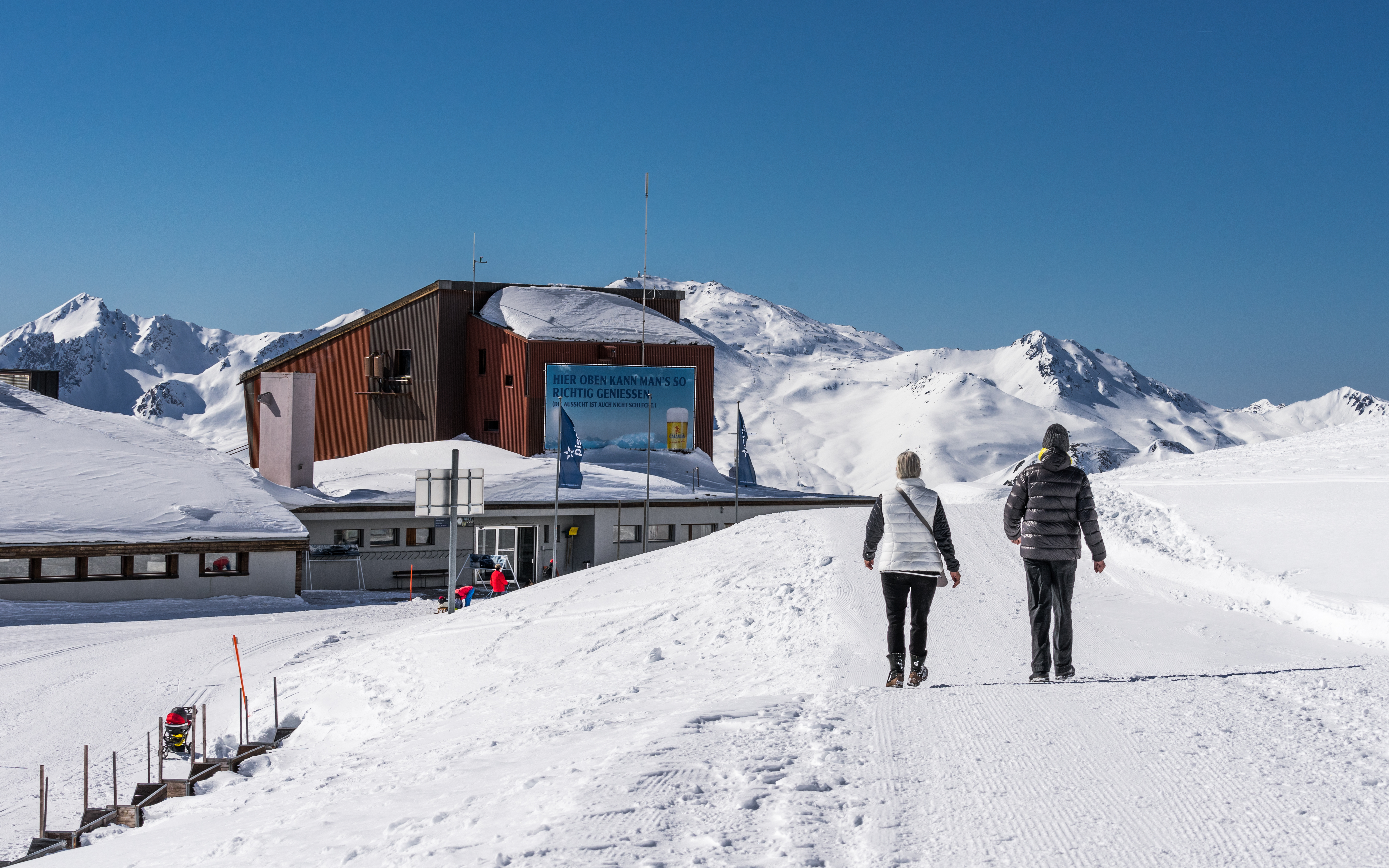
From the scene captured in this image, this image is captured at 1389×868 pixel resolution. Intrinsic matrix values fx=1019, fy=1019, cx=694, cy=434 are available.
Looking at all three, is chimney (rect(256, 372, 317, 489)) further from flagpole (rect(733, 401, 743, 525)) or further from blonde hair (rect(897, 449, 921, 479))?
blonde hair (rect(897, 449, 921, 479))

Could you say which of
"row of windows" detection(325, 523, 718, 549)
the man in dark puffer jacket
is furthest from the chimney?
the man in dark puffer jacket

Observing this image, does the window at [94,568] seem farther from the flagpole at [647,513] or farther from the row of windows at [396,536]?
the flagpole at [647,513]

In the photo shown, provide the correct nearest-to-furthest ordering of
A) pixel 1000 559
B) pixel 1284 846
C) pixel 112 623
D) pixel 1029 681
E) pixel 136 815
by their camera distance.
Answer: pixel 1284 846 < pixel 1029 681 < pixel 136 815 < pixel 1000 559 < pixel 112 623

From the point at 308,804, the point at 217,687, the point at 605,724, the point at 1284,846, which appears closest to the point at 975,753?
the point at 1284,846

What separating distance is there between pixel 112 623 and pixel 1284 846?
71.0 ft

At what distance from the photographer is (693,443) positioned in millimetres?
41750

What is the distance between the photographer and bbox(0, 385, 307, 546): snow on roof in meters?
22.8

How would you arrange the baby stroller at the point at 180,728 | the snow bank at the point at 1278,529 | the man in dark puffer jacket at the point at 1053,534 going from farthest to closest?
the baby stroller at the point at 180,728, the snow bank at the point at 1278,529, the man in dark puffer jacket at the point at 1053,534

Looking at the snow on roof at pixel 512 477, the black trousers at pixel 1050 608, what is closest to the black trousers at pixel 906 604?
the black trousers at pixel 1050 608

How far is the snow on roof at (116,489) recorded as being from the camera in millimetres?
22844

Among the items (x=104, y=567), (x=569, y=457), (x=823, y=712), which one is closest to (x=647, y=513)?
(x=569, y=457)

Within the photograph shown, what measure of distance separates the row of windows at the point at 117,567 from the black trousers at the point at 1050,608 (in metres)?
21.8

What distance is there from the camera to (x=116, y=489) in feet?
82.0

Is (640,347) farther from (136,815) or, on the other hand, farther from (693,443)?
(136,815)
